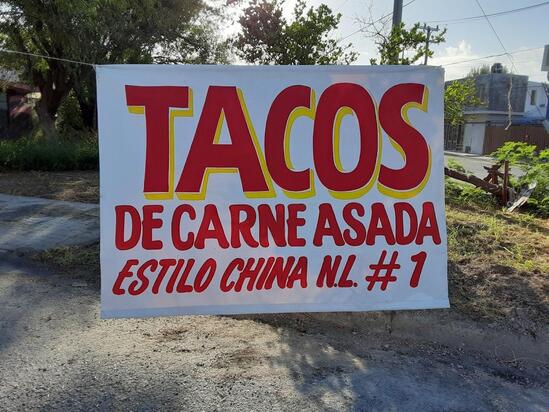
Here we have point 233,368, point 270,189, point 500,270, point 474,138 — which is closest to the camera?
point 233,368

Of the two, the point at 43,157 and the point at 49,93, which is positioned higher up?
the point at 49,93

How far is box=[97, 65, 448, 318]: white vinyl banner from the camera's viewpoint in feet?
10.4

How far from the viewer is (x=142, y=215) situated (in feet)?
10.5

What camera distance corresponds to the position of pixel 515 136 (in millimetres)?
Answer: 34281

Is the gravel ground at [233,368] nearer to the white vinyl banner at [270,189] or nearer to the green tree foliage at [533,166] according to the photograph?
the white vinyl banner at [270,189]

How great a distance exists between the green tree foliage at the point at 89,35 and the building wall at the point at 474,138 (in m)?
29.1

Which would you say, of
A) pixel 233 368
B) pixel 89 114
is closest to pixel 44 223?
pixel 233 368

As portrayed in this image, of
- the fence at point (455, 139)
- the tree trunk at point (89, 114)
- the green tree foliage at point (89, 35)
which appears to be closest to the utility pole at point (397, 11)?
the green tree foliage at point (89, 35)

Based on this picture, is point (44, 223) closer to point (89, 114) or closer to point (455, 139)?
point (89, 114)

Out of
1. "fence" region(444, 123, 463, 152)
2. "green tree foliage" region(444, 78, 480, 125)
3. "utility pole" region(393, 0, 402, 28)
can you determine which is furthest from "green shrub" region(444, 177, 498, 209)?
"fence" region(444, 123, 463, 152)

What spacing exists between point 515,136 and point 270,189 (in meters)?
35.2

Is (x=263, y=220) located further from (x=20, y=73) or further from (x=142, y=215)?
(x=20, y=73)

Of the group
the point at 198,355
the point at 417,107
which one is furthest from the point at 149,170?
the point at 417,107

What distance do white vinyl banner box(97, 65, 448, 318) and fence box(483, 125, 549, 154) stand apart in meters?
29.2
